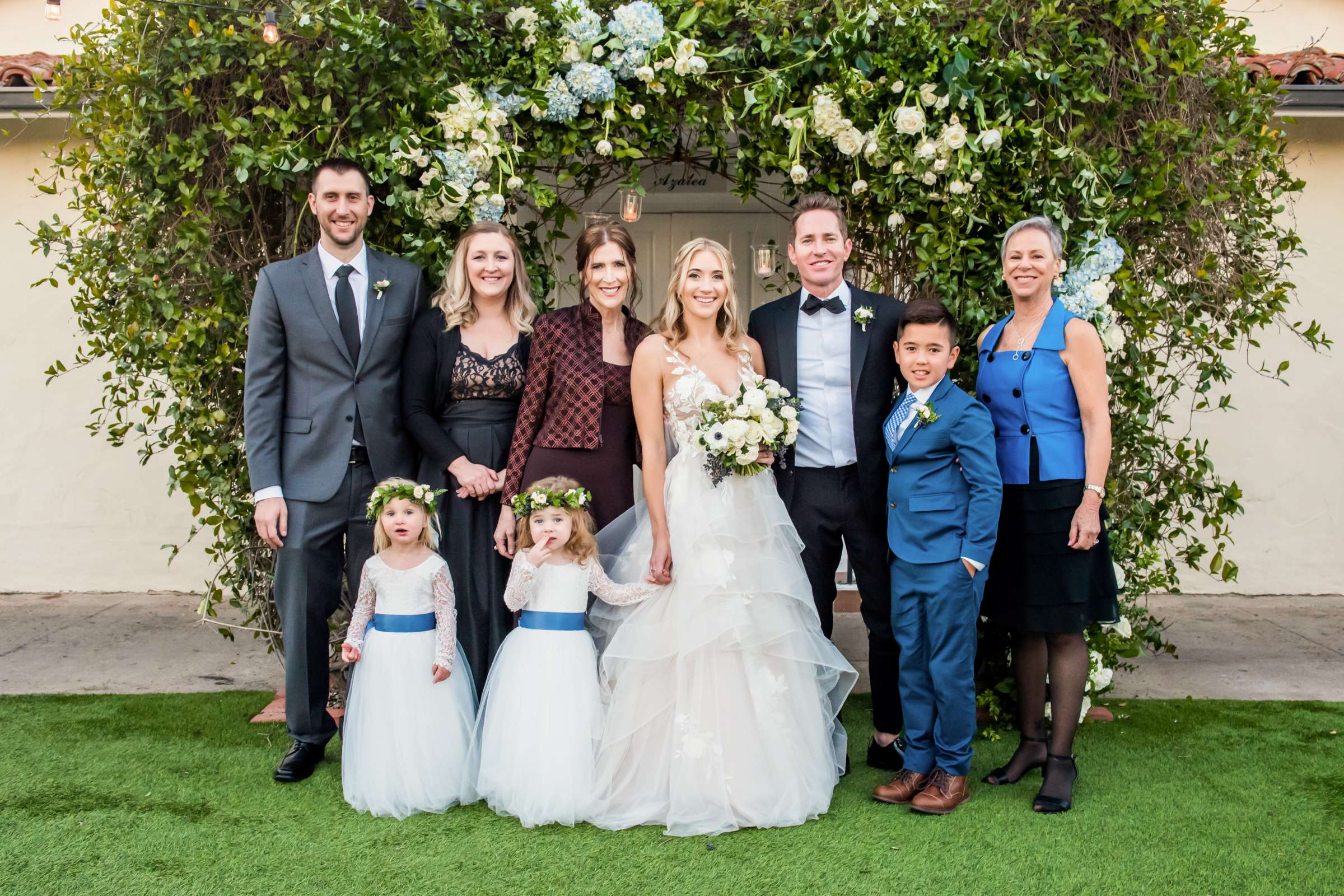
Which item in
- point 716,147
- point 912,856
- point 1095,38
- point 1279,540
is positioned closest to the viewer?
point 912,856

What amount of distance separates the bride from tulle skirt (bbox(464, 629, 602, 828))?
0.24 ft

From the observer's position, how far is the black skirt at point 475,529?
3.79 m

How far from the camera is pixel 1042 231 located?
11.3 ft

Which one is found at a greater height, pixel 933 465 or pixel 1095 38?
pixel 1095 38

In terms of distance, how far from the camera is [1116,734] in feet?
13.8

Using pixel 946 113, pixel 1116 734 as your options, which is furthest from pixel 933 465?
pixel 1116 734

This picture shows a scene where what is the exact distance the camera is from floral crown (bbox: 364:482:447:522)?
11.4 feet

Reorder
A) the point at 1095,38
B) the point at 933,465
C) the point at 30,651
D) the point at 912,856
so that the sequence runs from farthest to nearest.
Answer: the point at 30,651
the point at 1095,38
the point at 933,465
the point at 912,856

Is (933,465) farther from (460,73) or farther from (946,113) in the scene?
(460,73)

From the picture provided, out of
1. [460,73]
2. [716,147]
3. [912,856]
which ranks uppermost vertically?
[460,73]

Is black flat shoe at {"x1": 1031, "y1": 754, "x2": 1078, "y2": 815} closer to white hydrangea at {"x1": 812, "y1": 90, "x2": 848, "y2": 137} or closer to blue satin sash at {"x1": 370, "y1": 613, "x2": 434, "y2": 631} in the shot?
blue satin sash at {"x1": 370, "y1": 613, "x2": 434, "y2": 631}

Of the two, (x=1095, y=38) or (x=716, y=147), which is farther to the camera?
(x=716, y=147)

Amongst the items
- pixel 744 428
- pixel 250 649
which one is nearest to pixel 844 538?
pixel 744 428

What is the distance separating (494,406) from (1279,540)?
17.6 ft
